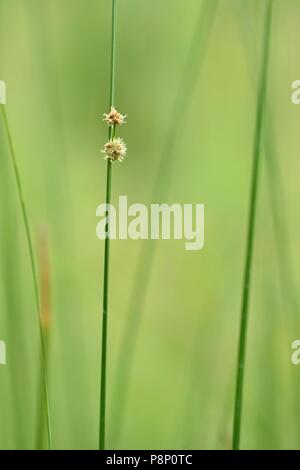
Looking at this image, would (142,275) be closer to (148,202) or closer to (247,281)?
(148,202)

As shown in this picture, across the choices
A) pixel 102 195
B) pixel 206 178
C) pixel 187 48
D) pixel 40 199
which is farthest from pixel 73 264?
pixel 187 48

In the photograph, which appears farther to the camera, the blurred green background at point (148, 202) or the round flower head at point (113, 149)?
the blurred green background at point (148, 202)

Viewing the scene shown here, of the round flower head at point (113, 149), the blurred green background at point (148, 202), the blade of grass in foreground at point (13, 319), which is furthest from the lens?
the blurred green background at point (148, 202)

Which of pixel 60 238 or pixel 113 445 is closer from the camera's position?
pixel 113 445

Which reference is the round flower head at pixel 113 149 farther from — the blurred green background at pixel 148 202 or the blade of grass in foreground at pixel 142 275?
the blade of grass in foreground at pixel 142 275

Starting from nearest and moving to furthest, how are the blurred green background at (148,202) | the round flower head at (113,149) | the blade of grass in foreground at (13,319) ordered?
the round flower head at (113,149)
the blade of grass in foreground at (13,319)
the blurred green background at (148,202)

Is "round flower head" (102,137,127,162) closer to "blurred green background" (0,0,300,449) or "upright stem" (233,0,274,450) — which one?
"upright stem" (233,0,274,450)

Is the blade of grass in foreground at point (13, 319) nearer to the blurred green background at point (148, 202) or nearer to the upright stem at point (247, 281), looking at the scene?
the blurred green background at point (148, 202)

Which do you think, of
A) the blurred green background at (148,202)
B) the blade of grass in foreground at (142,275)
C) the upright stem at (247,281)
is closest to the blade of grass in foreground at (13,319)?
the blurred green background at (148,202)
